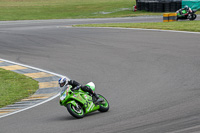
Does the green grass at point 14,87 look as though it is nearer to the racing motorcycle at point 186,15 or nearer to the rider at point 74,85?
the rider at point 74,85

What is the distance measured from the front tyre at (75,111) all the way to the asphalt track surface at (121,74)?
0.15m

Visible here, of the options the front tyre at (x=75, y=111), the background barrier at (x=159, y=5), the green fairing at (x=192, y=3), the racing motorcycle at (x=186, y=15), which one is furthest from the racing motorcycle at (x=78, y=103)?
the background barrier at (x=159, y=5)

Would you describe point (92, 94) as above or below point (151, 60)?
above

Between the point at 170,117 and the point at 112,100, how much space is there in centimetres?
270

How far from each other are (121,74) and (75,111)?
5.36m

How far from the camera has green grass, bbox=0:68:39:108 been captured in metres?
11.8

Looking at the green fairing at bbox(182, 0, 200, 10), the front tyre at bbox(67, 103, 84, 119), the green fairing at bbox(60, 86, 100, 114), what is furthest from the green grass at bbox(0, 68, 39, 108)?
the green fairing at bbox(182, 0, 200, 10)

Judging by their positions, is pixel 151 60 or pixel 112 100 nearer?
pixel 112 100

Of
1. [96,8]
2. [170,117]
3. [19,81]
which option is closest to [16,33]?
[19,81]

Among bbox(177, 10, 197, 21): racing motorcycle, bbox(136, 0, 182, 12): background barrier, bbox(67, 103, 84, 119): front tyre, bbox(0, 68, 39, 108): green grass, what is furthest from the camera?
bbox(136, 0, 182, 12): background barrier

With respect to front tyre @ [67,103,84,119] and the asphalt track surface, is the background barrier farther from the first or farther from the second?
front tyre @ [67,103,84,119]

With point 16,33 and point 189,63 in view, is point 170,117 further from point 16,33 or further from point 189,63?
point 16,33

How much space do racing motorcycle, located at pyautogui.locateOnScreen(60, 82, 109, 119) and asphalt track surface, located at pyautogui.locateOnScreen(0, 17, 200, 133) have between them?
17cm

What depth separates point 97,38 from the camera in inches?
902
